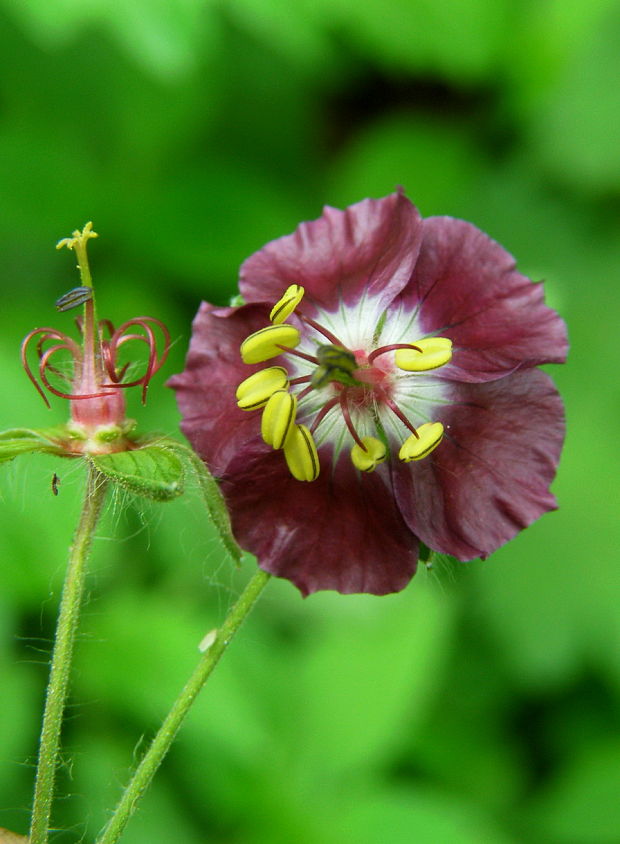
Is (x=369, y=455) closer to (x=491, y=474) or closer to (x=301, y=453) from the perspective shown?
(x=301, y=453)

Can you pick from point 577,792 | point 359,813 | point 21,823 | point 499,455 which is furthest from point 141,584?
point 499,455

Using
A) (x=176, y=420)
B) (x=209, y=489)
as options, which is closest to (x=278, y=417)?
(x=209, y=489)

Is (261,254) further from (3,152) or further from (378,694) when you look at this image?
(3,152)

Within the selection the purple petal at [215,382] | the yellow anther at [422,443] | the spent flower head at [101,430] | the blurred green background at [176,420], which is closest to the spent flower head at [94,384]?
the spent flower head at [101,430]

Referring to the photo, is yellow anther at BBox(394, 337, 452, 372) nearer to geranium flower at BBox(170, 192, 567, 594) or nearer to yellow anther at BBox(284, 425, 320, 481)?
geranium flower at BBox(170, 192, 567, 594)

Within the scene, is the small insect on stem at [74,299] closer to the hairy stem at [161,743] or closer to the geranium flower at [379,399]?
the geranium flower at [379,399]

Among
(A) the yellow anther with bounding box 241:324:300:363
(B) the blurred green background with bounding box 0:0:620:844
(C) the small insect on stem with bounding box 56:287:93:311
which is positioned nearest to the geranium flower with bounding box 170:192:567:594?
(A) the yellow anther with bounding box 241:324:300:363

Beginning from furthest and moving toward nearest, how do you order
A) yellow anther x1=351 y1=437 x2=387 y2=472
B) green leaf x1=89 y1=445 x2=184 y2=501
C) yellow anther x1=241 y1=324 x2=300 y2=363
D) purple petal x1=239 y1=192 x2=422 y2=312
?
purple petal x1=239 y1=192 x2=422 y2=312 < yellow anther x1=351 y1=437 x2=387 y2=472 < yellow anther x1=241 y1=324 x2=300 y2=363 < green leaf x1=89 y1=445 x2=184 y2=501
